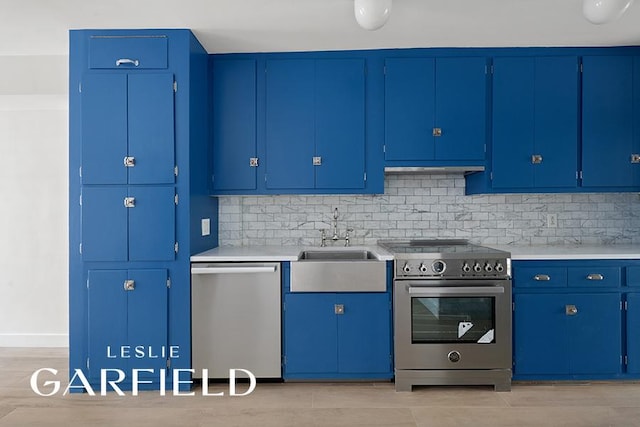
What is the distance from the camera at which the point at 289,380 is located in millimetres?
3111

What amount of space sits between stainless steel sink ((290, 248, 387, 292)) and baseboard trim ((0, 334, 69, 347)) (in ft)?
7.90

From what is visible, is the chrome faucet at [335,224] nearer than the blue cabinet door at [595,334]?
No

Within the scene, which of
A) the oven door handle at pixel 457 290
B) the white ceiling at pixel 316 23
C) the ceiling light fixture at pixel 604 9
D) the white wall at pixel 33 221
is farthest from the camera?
the white wall at pixel 33 221

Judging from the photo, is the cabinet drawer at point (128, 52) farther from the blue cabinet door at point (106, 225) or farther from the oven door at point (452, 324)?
the oven door at point (452, 324)

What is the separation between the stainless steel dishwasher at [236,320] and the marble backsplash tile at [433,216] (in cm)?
76

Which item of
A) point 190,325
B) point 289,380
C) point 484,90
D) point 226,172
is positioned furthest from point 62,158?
point 484,90

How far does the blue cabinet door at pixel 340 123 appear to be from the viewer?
3.40 meters

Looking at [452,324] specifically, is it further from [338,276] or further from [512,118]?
[512,118]

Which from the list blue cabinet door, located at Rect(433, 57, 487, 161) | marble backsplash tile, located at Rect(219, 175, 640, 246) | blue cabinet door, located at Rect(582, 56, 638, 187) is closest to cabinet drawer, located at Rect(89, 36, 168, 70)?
marble backsplash tile, located at Rect(219, 175, 640, 246)

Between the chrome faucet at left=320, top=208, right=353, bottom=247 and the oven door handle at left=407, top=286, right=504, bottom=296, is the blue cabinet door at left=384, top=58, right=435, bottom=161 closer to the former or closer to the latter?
the chrome faucet at left=320, top=208, right=353, bottom=247

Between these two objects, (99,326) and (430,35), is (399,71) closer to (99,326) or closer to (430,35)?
(430,35)

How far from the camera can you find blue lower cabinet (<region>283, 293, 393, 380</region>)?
304cm

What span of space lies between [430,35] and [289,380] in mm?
2604

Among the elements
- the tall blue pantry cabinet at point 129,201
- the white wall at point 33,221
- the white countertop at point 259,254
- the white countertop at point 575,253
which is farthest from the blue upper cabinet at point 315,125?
the white wall at point 33,221
